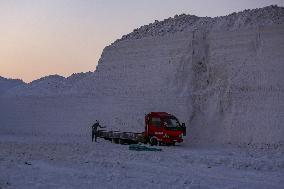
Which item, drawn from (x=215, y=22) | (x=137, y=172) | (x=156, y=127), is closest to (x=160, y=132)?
(x=156, y=127)

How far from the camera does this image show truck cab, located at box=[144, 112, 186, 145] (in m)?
26.1

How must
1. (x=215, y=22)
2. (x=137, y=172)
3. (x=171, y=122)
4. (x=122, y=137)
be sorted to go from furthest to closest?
(x=215, y=22) → (x=122, y=137) → (x=171, y=122) → (x=137, y=172)

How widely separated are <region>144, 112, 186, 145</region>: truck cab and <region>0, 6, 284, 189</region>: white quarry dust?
70cm

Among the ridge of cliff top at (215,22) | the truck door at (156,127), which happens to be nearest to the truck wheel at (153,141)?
the truck door at (156,127)

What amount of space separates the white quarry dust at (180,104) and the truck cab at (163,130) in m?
0.70

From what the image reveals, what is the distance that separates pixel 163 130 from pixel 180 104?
6.87m

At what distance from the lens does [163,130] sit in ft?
86.2

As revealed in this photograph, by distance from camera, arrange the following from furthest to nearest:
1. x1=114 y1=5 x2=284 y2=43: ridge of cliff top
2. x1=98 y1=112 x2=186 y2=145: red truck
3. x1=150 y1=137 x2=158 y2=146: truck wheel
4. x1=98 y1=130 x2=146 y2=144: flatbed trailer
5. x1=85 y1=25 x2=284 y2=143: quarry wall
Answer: x1=114 y1=5 x2=284 y2=43: ridge of cliff top, x1=85 y1=25 x2=284 y2=143: quarry wall, x1=98 y1=130 x2=146 y2=144: flatbed trailer, x1=150 y1=137 x2=158 y2=146: truck wheel, x1=98 y1=112 x2=186 y2=145: red truck

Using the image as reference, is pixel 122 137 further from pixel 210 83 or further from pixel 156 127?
pixel 210 83

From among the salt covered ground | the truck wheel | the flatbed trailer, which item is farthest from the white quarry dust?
the truck wheel

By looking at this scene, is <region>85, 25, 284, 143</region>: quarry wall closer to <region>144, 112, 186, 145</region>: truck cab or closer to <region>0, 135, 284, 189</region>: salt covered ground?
<region>144, 112, 186, 145</region>: truck cab

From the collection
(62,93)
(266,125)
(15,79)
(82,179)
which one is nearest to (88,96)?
(62,93)

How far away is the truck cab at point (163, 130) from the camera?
2611cm

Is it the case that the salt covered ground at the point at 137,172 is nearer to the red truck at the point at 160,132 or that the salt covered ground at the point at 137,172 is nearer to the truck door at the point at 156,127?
the red truck at the point at 160,132
